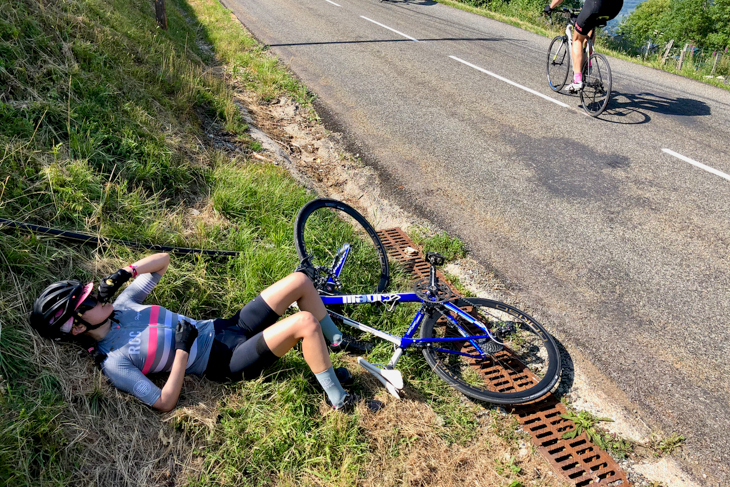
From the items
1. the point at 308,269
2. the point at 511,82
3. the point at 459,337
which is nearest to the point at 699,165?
the point at 511,82

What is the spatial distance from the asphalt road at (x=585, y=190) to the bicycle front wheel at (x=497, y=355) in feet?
0.96

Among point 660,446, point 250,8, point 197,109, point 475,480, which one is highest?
point 250,8

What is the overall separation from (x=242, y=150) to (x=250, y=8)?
11.8 metres

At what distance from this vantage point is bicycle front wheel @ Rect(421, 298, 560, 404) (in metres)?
3.34

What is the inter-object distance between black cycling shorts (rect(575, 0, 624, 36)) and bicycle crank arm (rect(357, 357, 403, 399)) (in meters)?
6.53

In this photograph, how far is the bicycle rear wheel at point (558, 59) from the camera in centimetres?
852

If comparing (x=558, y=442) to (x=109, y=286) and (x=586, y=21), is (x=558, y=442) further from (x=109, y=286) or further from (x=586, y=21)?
(x=586, y=21)

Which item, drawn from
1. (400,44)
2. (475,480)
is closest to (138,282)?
(475,480)

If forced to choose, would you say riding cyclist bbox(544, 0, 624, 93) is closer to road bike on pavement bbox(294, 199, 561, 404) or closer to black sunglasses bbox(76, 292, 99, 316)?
road bike on pavement bbox(294, 199, 561, 404)

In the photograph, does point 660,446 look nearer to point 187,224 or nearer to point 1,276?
Answer: point 187,224

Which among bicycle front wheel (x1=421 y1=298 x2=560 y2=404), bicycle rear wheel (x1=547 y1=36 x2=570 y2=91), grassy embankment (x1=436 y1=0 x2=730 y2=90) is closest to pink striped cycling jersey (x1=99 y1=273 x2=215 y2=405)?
bicycle front wheel (x1=421 y1=298 x2=560 y2=404)

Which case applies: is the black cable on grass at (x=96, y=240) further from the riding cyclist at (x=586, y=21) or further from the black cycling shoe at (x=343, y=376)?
the riding cyclist at (x=586, y=21)

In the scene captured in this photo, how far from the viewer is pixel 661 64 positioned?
11.0m

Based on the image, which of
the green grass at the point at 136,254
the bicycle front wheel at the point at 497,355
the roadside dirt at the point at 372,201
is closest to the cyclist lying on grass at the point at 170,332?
the green grass at the point at 136,254
